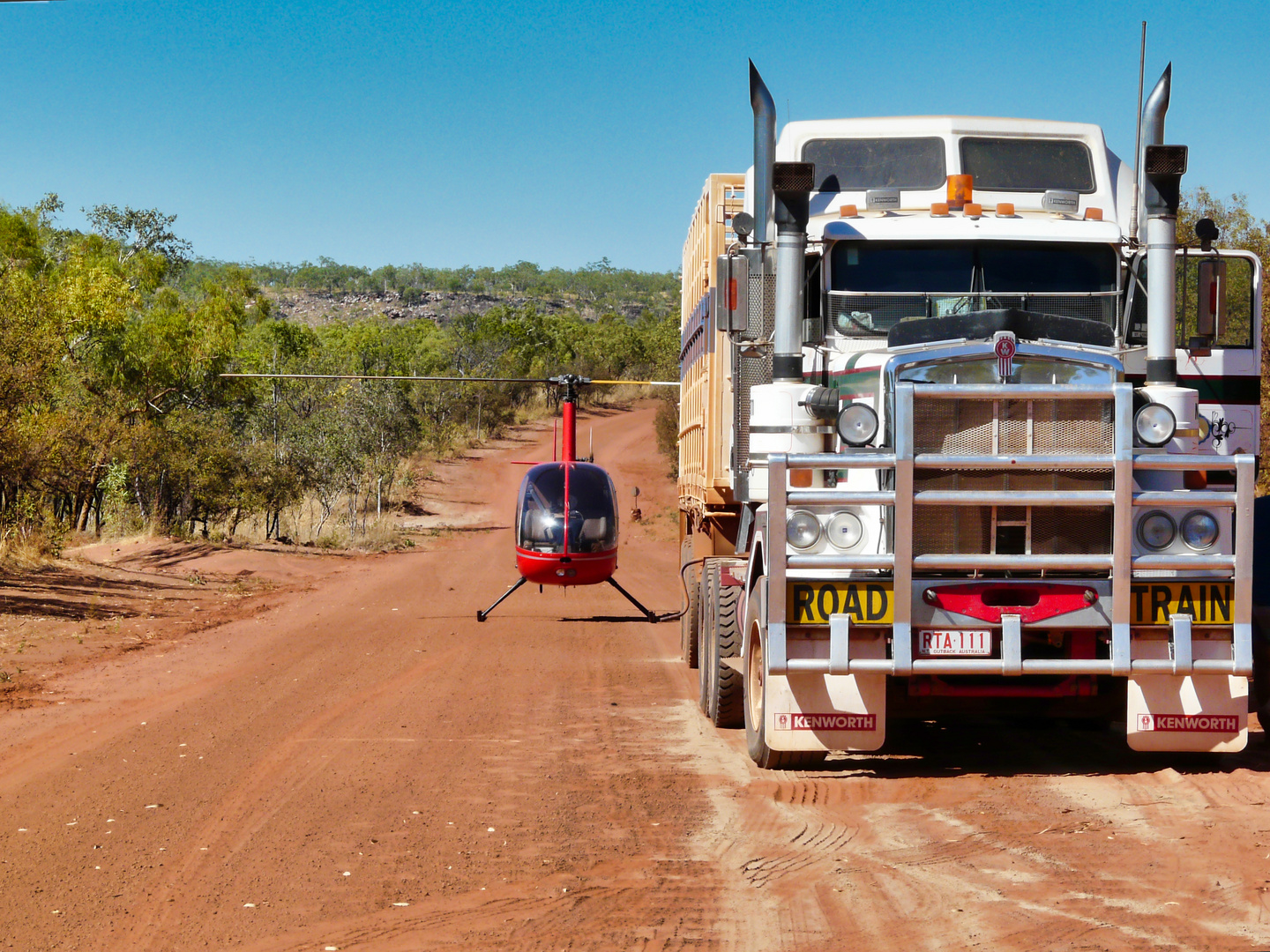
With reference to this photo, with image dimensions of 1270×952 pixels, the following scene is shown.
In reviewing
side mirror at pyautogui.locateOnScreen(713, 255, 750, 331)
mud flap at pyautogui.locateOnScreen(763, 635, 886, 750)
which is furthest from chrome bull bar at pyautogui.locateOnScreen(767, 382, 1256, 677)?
side mirror at pyautogui.locateOnScreen(713, 255, 750, 331)

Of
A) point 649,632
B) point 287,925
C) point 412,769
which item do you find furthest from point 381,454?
point 287,925

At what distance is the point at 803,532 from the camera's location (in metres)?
7.41

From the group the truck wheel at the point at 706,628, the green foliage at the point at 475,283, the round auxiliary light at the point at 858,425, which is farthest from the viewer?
the green foliage at the point at 475,283

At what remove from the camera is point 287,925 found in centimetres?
536

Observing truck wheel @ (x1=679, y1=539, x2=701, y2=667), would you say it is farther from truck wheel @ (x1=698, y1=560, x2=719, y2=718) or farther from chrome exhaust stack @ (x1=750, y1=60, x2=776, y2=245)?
chrome exhaust stack @ (x1=750, y1=60, x2=776, y2=245)

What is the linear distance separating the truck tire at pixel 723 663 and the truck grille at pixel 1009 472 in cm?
244

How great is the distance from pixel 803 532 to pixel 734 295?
181 cm

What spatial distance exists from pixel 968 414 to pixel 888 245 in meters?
1.78

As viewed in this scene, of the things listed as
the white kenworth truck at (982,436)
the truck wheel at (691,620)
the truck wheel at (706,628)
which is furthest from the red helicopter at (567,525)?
the white kenworth truck at (982,436)

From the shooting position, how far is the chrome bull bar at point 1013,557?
23.6ft

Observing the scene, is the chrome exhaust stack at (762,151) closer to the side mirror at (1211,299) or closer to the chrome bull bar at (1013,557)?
the chrome bull bar at (1013,557)

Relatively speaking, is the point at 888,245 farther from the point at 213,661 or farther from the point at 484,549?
the point at 484,549

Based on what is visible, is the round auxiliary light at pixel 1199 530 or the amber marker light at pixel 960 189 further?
the amber marker light at pixel 960 189

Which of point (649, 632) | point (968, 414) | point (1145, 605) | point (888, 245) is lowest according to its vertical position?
point (649, 632)
